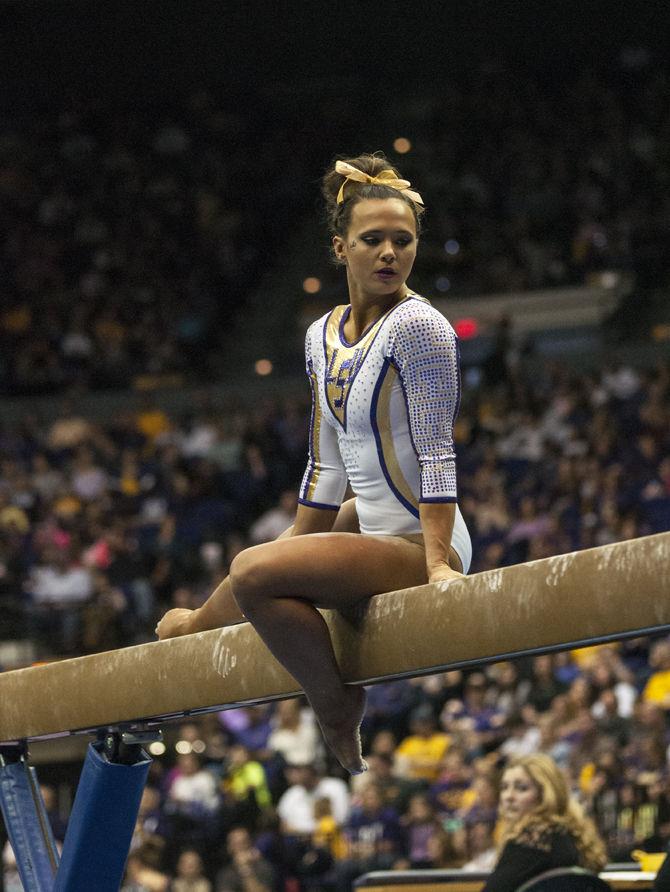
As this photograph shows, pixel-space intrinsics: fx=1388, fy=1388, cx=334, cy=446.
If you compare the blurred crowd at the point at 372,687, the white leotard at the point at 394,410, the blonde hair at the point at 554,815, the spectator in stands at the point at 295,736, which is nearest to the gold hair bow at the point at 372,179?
the white leotard at the point at 394,410

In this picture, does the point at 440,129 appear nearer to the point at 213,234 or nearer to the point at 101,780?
the point at 213,234

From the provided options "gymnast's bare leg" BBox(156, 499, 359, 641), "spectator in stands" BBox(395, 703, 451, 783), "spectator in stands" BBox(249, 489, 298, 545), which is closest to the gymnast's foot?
"gymnast's bare leg" BBox(156, 499, 359, 641)

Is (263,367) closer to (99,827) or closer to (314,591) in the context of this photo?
(99,827)

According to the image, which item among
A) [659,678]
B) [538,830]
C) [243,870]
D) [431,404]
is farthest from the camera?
[659,678]

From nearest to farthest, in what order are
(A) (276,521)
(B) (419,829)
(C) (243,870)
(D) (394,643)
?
(D) (394,643)
(C) (243,870)
(B) (419,829)
(A) (276,521)

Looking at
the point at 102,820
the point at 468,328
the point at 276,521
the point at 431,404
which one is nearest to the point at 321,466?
the point at 431,404

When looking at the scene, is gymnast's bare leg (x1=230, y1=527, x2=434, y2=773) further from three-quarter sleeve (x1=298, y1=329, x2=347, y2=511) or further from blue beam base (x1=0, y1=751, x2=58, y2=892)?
blue beam base (x1=0, y1=751, x2=58, y2=892)

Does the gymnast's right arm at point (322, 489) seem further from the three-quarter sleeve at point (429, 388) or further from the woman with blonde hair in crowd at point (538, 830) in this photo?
the woman with blonde hair in crowd at point (538, 830)

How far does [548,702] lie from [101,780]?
197 inches

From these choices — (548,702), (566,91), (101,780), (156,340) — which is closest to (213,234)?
(156,340)

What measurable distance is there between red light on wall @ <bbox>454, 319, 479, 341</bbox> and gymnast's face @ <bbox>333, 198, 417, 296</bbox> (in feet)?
35.8

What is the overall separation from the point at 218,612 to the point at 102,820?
639mm

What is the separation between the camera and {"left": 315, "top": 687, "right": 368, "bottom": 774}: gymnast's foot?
307 centimetres

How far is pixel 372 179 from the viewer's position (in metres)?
3.29
